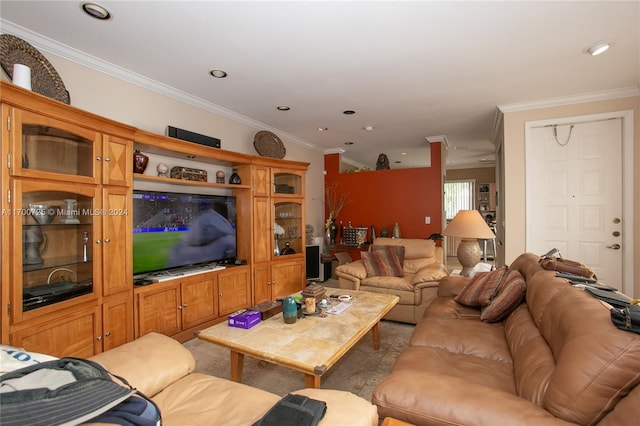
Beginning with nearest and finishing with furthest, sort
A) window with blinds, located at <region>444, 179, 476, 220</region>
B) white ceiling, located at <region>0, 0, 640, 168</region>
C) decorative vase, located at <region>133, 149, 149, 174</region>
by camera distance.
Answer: white ceiling, located at <region>0, 0, 640, 168</region> → decorative vase, located at <region>133, 149, 149, 174</region> → window with blinds, located at <region>444, 179, 476, 220</region>

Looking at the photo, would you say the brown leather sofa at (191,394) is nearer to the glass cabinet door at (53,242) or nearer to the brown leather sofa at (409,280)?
the glass cabinet door at (53,242)

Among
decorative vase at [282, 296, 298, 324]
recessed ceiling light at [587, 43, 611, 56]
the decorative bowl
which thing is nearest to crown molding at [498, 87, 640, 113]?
recessed ceiling light at [587, 43, 611, 56]

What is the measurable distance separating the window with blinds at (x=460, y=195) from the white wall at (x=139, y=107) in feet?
21.2

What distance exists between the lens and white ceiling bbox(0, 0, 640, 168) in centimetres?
194

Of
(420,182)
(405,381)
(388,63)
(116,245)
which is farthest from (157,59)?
(420,182)

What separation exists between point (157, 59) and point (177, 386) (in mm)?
2454

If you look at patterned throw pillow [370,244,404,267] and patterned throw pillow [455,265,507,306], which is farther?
patterned throw pillow [370,244,404,267]

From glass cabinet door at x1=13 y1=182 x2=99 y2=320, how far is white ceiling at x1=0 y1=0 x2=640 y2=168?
1.16 meters

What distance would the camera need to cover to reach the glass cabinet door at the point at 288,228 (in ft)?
13.6

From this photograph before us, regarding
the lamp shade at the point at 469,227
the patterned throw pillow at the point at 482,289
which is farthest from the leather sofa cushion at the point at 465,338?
the lamp shade at the point at 469,227

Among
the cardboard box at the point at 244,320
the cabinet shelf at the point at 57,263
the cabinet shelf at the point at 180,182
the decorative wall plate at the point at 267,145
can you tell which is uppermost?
the decorative wall plate at the point at 267,145

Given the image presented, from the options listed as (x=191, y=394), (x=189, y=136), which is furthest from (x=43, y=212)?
(x=191, y=394)

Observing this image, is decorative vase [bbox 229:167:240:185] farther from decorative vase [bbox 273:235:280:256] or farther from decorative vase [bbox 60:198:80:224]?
decorative vase [bbox 60:198:80:224]

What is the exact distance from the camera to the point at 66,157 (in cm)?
213
